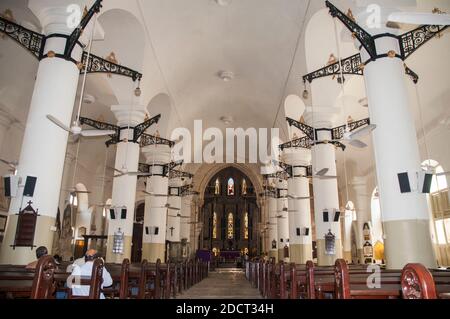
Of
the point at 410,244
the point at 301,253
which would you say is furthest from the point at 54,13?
the point at 301,253

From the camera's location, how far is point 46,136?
23.2 ft

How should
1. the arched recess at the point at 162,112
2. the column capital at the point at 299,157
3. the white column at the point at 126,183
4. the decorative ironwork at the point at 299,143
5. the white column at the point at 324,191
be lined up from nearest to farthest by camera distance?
1. the white column at the point at 324,191
2. the white column at the point at 126,183
3. the decorative ironwork at the point at 299,143
4. the column capital at the point at 299,157
5. the arched recess at the point at 162,112

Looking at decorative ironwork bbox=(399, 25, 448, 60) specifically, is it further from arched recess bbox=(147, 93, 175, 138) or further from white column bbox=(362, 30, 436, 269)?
arched recess bbox=(147, 93, 175, 138)

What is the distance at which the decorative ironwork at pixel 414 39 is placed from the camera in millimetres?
7344

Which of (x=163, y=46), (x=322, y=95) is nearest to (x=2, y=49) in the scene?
(x=163, y=46)

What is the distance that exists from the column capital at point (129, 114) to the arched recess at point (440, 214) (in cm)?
1067

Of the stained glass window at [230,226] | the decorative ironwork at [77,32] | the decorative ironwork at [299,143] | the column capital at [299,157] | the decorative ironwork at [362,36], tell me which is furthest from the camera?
the stained glass window at [230,226]

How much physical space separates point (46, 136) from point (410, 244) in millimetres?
7347

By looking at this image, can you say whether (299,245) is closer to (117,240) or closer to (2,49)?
(117,240)

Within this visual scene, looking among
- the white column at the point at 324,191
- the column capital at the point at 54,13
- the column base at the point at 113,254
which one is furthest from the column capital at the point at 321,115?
the column capital at the point at 54,13

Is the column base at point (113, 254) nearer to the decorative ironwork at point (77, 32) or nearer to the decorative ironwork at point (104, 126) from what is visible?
the decorative ironwork at point (104, 126)

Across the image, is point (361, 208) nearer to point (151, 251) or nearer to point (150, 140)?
point (151, 251)

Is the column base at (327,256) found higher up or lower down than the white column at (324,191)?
lower down

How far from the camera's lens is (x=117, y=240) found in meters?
11.1
